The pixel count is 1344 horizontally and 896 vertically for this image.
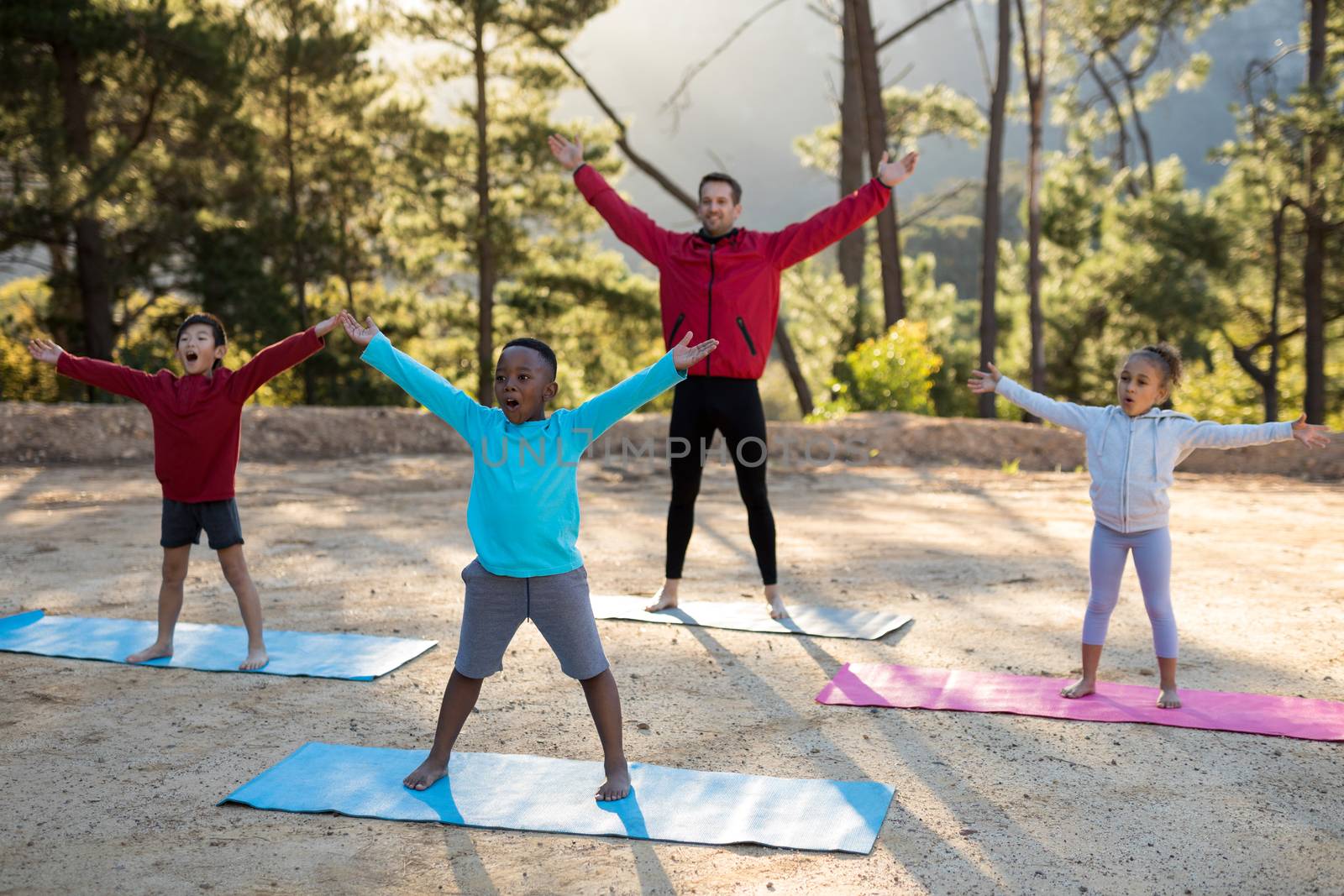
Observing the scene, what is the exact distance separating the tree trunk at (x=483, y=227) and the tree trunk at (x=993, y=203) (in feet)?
25.3

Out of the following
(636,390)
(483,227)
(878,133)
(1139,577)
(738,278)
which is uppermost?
(878,133)

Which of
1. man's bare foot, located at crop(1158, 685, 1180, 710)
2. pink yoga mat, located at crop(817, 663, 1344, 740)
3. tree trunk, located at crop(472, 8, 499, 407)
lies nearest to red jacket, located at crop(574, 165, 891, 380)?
pink yoga mat, located at crop(817, 663, 1344, 740)

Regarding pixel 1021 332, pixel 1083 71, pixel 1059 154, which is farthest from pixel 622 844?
pixel 1083 71

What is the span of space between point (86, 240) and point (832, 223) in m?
15.1

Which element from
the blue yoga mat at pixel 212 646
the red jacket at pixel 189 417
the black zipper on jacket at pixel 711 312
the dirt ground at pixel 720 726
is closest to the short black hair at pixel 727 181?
the black zipper on jacket at pixel 711 312

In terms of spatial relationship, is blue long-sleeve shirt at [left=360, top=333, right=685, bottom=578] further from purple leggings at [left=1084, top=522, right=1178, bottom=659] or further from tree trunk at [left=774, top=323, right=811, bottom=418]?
tree trunk at [left=774, top=323, right=811, bottom=418]

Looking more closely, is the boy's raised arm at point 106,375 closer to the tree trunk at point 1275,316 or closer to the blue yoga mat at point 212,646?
the blue yoga mat at point 212,646

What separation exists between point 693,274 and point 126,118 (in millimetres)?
15720

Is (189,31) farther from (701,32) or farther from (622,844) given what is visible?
(701,32)

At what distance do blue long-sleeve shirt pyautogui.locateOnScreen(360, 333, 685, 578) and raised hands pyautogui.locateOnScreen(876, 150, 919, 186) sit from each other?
230 cm

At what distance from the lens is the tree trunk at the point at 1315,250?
17484mm

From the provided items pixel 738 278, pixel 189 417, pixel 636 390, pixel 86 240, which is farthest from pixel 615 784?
pixel 86 240

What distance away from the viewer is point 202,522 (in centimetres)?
443

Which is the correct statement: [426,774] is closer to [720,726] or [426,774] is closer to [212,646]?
[720,726]
